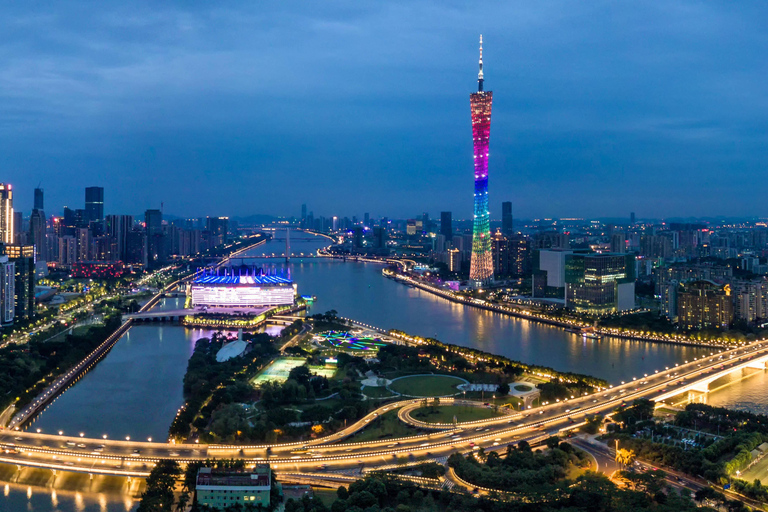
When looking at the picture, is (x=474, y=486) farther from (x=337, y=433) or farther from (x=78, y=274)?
(x=78, y=274)

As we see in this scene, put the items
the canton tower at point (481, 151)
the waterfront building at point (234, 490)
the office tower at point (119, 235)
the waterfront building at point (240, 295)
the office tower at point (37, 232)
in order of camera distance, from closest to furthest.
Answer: the waterfront building at point (234, 490)
the waterfront building at point (240, 295)
the canton tower at point (481, 151)
the office tower at point (37, 232)
the office tower at point (119, 235)

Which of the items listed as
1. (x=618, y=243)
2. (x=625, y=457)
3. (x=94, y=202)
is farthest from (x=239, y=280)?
(x=94, y=202)

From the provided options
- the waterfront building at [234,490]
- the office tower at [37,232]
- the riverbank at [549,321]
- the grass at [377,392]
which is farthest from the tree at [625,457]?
the office tower at [37,232]

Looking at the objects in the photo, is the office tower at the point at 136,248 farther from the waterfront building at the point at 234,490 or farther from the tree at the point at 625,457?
the tree at the point at 625,457

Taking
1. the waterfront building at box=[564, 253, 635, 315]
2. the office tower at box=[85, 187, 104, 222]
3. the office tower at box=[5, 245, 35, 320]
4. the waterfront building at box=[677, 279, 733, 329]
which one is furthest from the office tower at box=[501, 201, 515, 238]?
the office tower at box=[5, 245, 35, 320]

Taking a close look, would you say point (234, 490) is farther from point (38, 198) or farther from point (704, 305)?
point (38, 198)

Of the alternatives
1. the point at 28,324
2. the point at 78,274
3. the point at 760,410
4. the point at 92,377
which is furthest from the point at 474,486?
the point at 78,274

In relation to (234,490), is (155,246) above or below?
above
